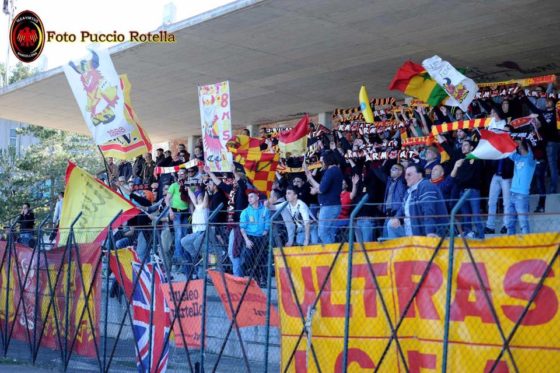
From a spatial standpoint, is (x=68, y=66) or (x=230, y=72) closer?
(x=68, y=66)

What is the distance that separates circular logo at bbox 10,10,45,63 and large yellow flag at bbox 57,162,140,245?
36.7ft

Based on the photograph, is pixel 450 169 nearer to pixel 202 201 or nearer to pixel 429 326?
pixel 202 201

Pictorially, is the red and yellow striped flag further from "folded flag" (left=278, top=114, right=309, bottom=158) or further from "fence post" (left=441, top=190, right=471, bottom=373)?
"fence post" (left=441, top=190, right=471, bottom=373)

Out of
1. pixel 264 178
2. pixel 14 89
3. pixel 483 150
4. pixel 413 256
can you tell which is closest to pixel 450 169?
pixel 483 150

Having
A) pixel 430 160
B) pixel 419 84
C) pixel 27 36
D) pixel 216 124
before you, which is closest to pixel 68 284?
pixel 216 124

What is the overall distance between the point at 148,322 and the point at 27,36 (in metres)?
16.0

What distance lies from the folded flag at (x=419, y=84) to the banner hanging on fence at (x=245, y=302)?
6196mm

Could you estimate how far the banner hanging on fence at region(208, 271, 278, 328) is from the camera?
9.38 meters

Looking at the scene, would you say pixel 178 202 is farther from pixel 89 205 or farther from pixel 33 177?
pixel 33 177

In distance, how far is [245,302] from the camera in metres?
9.38

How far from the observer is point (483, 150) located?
425 inches

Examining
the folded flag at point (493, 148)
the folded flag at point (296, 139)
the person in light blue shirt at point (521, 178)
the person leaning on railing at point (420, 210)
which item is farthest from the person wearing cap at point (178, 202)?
the person leaning on railing at point (420, 210)

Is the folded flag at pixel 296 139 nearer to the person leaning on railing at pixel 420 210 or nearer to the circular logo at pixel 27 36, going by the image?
the person leaning on railing at pixel 420 210

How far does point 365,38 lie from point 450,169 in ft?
11.9
